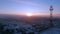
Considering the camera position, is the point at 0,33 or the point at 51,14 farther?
the point at 51,14

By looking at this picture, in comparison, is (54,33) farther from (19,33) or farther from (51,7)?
(19,33)

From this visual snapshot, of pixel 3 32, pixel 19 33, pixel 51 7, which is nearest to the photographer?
pixel 3 32

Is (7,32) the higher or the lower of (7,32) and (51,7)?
the lower

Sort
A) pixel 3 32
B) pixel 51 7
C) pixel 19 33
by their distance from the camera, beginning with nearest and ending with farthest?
pixel 3 32 → pixel 51 7 → pixel 19 33

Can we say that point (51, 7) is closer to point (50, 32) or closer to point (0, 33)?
point (50, 32)

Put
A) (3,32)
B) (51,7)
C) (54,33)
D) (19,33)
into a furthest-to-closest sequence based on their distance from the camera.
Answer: (19,33)
(51,7)
(3,32)
(54,33)

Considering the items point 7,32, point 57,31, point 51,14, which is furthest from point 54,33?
point 7,32

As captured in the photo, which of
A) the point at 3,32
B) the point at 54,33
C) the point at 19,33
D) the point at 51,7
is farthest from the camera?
the point at 19,33

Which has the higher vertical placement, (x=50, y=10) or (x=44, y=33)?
(x=50, y=10)

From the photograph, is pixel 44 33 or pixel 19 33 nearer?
pixel 44 33
